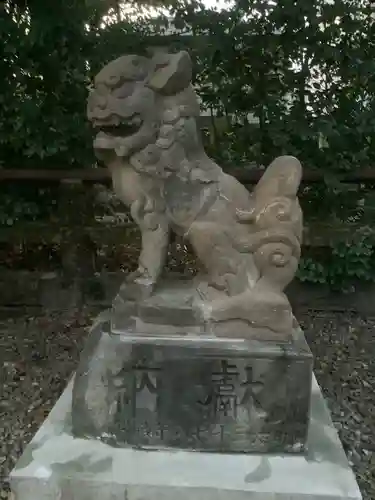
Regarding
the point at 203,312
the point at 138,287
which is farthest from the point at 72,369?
the point at 203,312

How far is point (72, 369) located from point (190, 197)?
1.62 m

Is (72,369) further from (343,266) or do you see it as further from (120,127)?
(343,266)

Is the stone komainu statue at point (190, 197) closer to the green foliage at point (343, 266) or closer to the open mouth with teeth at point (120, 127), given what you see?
the open mouth with teeth at point (120, 127)

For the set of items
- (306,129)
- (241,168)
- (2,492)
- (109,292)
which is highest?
(306,129)

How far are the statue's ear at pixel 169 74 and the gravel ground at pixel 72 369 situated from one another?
1534mm

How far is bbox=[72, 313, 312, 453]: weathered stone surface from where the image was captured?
180 cm

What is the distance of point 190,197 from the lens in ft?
6.17

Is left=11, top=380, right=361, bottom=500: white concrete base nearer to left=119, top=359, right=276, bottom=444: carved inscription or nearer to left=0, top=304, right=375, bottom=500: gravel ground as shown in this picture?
left=119, top=359, right=276, bottom=444: carved inscription

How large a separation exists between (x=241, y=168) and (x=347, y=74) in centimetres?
86

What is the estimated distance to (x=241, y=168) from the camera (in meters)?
3.73

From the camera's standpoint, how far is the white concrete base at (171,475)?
66.9 inches

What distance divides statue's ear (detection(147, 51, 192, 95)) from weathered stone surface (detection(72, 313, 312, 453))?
2.39ft

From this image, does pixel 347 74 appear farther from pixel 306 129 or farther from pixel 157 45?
pixel 157 45

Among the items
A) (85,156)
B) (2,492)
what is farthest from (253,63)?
(2,492)
